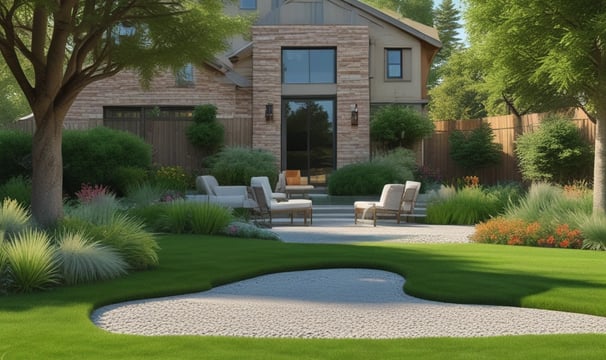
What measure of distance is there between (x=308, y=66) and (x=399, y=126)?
4.23 m

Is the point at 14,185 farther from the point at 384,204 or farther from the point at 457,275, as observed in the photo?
the point at 457,275

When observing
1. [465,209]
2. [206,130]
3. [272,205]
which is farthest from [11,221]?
[206,130]

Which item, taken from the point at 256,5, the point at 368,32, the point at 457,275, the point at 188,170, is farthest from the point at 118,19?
the point at 256,5

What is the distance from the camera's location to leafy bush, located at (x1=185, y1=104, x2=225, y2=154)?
2452 centimetres

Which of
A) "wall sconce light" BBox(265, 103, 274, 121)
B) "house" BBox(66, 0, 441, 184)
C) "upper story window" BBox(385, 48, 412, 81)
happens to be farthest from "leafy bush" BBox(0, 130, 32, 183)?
"upper story window" BBox(385, 48, 412, 81)

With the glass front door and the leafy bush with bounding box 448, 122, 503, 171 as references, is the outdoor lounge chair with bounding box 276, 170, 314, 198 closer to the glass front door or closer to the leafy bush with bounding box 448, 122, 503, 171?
the glass front door

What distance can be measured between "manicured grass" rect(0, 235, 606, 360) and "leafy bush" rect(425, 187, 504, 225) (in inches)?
183

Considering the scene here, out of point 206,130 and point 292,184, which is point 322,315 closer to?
→ point 292,184

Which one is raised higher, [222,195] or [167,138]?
[167,138]

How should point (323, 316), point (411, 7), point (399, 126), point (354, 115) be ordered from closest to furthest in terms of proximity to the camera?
point (323, 316) → point (399, 126) → point (354, 115) → point (411, 7)

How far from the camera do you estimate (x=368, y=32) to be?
26453mm

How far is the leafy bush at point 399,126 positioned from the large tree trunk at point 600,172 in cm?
1162

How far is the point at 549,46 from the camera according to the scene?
13.9m

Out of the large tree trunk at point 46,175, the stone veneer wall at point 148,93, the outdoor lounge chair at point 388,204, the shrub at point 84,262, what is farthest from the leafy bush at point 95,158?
the shrub at point 84,262
